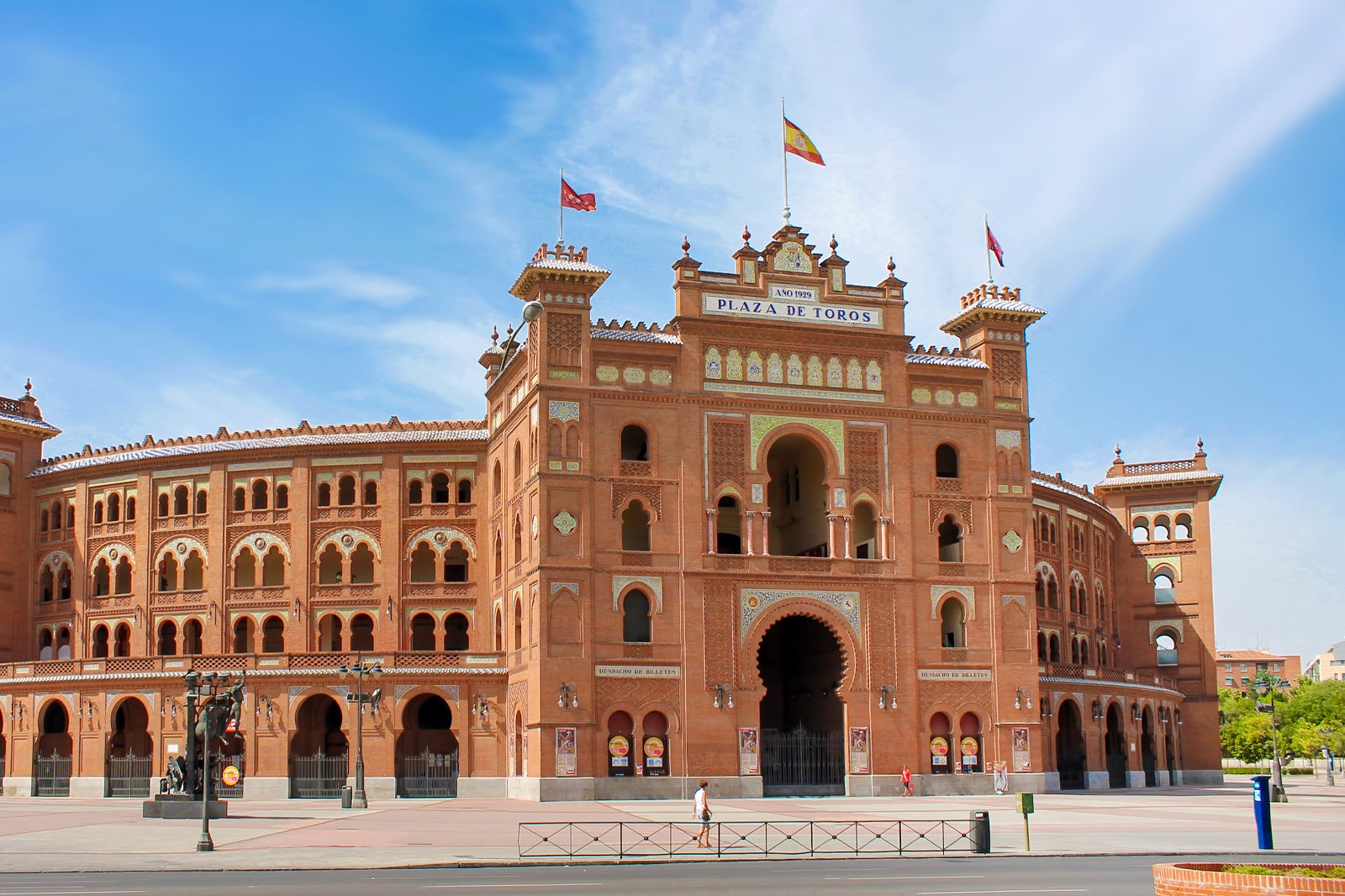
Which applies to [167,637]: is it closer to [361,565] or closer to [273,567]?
[273,567]

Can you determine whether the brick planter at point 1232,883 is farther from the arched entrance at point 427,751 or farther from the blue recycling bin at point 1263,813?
the arched entrance at point 427,751

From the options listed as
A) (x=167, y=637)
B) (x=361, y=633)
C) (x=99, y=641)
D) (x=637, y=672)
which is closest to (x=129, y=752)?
(x=167, y=637)

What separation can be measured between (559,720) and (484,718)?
6269mm

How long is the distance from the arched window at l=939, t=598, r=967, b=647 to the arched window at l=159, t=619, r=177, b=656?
32872mm

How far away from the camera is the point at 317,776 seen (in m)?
56.7

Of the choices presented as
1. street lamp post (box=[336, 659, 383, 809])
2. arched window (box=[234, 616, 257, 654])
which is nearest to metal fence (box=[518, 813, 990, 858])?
street lamp post (box=[336, 659, 383, 809])

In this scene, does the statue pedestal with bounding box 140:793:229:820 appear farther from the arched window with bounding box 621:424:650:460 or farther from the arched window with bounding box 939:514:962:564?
the arched window with bounding box 939:514:962:564

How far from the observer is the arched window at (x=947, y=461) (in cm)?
6078

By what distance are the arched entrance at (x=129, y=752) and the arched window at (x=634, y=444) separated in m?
21.8

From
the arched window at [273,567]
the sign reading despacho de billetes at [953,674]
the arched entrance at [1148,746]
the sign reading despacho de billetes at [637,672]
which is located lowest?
the arched entrance at [1148,746]

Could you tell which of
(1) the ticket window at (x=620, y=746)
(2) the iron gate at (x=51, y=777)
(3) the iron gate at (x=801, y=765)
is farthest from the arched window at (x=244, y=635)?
(3) the iron gate at (x=801, y=765)

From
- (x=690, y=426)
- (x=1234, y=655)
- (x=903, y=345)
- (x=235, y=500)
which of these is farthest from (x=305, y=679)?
(x=1234, y=655)

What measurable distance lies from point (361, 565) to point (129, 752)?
39.3ft

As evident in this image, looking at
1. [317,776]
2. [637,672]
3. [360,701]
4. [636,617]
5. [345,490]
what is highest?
[345,490]
